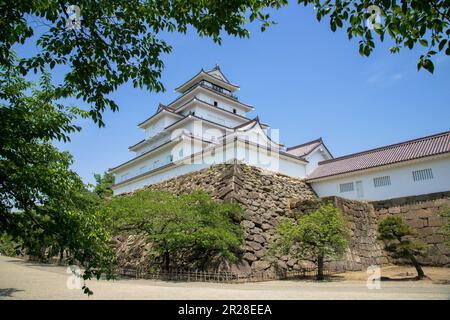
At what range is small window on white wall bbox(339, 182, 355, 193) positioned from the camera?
16.2 meters

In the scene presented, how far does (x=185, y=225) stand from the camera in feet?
33.6

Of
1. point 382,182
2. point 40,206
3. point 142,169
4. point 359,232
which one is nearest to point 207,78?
point 142,169

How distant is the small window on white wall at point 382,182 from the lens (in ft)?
49.0

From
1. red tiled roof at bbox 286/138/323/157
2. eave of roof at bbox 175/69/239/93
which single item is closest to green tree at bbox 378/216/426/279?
red tiled roof at bbox 286/138/323/157

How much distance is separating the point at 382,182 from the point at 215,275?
1014cm

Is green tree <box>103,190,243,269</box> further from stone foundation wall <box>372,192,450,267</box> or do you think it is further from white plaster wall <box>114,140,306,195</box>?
stone foundation wall <box>372,192,450,267</box>

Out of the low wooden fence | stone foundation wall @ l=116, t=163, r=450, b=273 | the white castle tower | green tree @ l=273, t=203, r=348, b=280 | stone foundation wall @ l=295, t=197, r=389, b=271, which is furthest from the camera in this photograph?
the white castle tower

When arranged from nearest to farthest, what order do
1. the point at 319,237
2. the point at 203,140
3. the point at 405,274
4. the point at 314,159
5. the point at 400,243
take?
the point at 400,243, the point at 319,237, the point at 405,274, the point at 314,159, the point at 203,140

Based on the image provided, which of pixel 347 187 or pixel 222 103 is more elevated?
pixel 222 103

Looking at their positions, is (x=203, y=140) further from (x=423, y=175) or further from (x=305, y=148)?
(x=423, y=175)

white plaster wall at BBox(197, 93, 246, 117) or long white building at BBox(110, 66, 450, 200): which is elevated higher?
white plaster wall at BBox(197, 93, 246, 117)

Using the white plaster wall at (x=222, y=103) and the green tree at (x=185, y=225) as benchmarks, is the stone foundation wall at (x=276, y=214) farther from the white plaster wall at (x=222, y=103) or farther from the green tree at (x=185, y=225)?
the white plaster wall at (x=222, y=103)

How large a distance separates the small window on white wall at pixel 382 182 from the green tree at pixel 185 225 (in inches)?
321

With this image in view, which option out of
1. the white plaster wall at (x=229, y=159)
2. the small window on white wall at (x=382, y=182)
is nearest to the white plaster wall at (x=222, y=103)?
the white plaster wall at (x=229, y=159)
